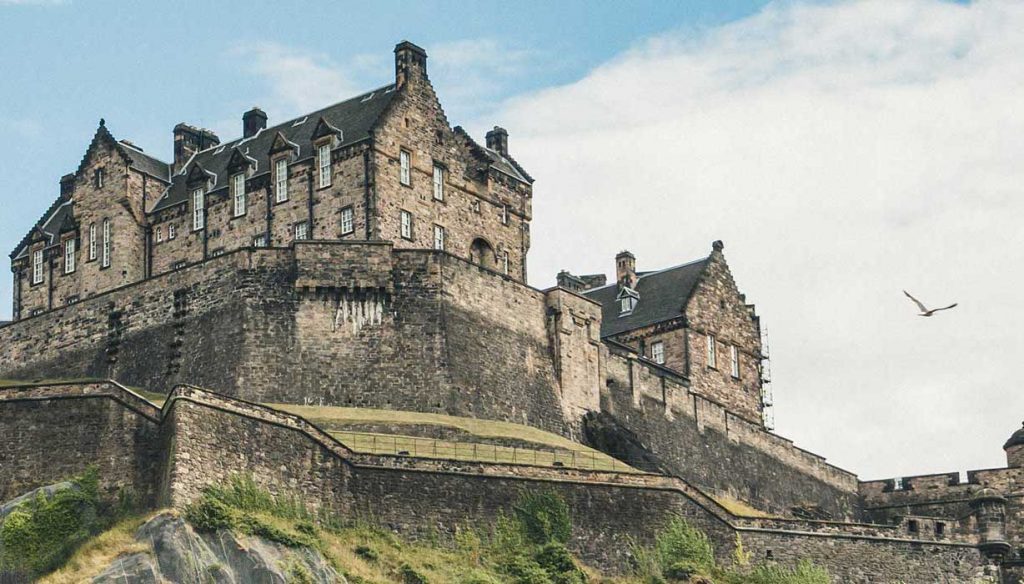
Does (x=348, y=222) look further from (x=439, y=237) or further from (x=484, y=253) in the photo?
(x=484, y=253)

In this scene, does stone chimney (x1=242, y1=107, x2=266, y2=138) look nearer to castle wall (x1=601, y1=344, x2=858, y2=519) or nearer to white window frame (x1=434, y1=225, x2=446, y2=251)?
white window frame (x1=434, y1=225, x2=446, y2=251)

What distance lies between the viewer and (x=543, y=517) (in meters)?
74.5

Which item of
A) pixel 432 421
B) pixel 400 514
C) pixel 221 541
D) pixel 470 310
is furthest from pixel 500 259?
pixel 221 541

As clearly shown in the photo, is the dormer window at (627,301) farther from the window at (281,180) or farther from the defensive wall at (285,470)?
the defensive wall at (285,470)

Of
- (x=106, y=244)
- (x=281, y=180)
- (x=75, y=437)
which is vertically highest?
(x=281, y=180)

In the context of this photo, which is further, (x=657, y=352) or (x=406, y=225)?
(x=657, y=352)

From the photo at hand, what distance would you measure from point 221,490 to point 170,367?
17.0 m

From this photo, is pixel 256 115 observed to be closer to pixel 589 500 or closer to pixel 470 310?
pixel 470 310

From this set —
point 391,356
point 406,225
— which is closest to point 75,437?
point 391,356

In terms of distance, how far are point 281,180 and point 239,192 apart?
7.45ft

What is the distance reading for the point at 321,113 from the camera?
93688 mm

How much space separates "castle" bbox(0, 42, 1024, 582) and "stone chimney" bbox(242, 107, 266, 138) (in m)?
0.11

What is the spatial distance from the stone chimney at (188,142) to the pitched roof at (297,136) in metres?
0.63

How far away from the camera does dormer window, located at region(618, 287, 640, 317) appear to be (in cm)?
10456
